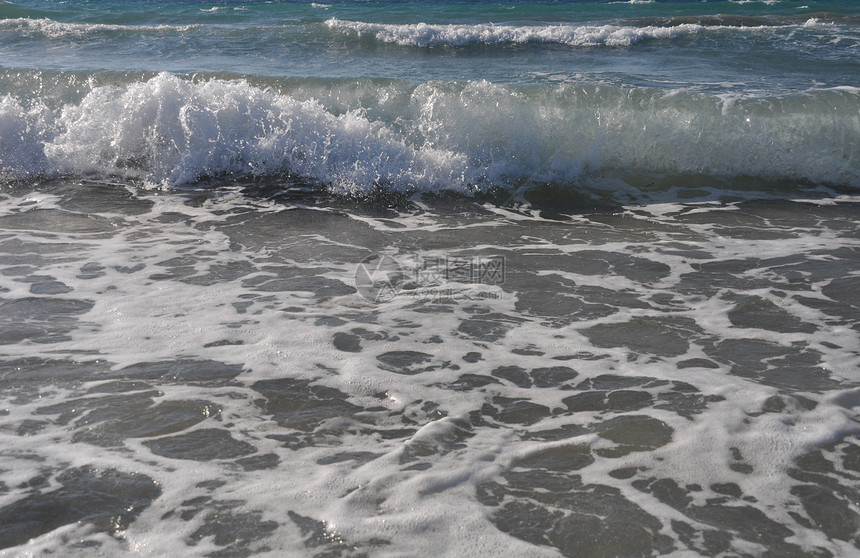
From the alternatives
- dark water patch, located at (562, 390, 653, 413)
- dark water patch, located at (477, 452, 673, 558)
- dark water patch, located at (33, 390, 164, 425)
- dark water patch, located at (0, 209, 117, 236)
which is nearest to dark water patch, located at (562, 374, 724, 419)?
dark water patch, located at (562, 390, 653, 413)

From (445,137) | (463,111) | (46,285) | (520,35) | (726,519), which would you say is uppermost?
(520,35)

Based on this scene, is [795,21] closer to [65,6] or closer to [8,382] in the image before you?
[8,382]

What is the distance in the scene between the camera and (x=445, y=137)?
7980 mm

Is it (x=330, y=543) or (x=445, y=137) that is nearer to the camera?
(x=330, y=543)

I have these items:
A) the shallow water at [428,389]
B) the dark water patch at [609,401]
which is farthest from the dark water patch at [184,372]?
the dark water patch at [609,401]

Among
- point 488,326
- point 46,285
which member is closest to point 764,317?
point 488,326

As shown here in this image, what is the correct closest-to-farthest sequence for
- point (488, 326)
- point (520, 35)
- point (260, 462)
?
point (260, 462) < point (488, 326) < point (520, 35)

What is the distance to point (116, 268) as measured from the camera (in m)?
5.32

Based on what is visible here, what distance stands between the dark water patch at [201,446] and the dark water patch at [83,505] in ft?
0.64

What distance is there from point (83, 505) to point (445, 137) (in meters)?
5.86

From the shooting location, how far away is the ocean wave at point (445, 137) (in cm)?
762

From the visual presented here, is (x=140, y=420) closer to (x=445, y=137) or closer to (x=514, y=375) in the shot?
(x=514, y=375)

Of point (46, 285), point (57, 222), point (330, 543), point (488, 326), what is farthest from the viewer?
point (57, 222)

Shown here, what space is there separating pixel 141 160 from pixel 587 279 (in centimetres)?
514
